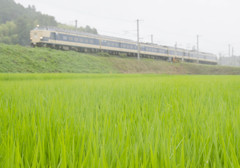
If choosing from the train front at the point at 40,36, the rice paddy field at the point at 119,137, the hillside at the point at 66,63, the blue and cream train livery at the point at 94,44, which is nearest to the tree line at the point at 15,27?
the blue and cream train livery at the point at 94,44

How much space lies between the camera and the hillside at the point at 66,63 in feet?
47.1

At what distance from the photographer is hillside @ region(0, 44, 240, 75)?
1436 centimetres

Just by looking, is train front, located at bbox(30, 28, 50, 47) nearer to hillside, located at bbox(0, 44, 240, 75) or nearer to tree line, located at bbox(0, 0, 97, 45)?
hillside, located at bbox(0, 44, 240, 75)

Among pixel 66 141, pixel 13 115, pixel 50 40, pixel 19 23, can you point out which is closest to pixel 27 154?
pixel 66 141

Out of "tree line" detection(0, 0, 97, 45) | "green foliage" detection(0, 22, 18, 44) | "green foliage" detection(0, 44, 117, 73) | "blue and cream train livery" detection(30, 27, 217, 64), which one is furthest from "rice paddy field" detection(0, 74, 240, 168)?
"green foliage" detection(0, 22, 18, 44)

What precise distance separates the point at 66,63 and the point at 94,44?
5.64 metres

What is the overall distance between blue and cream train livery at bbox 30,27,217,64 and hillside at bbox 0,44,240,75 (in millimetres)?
1186

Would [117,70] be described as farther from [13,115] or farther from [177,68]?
[13,115]

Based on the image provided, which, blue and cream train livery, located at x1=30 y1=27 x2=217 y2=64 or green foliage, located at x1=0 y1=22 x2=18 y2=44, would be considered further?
green foliage, located at x1=0 y1=22 x2=18 y2=44

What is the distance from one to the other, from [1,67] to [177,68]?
914 inches

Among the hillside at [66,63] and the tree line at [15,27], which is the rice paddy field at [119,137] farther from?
the tree line at [15,27]

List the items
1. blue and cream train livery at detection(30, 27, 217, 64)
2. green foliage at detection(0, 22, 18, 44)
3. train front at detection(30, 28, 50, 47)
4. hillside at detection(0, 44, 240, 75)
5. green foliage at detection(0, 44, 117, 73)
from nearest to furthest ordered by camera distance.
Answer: green foliage at detection(0, 44, 117, 73) → hillside at detection(0, 44, 240, 75) → train front at detection(30, 28, 50, 47) → blue and cream train livery at detection(30, 27, 217, 64) → green foliage at detection(0, 22, 18, 44)

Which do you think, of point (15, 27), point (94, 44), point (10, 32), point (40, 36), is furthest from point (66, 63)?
point (10, 32)

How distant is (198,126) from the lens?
0.89m
